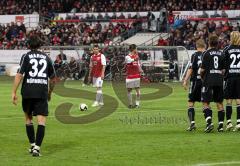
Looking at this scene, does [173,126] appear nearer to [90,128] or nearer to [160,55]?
[90,128]

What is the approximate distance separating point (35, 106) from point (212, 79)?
16.9ft

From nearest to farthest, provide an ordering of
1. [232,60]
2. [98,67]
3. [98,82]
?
[232,60] < [98,82] < [98,67]

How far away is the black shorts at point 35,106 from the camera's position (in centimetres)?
1358

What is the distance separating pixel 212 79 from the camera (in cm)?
1706

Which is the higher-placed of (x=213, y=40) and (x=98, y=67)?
(x=213, y=40)

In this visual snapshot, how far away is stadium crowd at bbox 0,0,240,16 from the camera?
5416 centimetres

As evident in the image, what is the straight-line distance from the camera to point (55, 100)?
30.3 meters

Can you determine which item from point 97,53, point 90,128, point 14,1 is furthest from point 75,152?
point 14,1

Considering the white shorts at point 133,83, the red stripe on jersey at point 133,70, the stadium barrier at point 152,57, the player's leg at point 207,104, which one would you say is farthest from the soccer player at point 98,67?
the stadium barrier at point 152,57

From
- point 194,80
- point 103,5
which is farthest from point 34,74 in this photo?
point 103,5

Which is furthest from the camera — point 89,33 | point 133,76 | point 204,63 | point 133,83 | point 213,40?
point 89,33

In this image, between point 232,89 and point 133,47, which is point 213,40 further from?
point 133,47

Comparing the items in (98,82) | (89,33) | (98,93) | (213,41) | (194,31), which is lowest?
(89,33)

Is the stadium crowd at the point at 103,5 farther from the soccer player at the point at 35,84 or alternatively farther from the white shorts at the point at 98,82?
the soccer player at the point at 35,84
